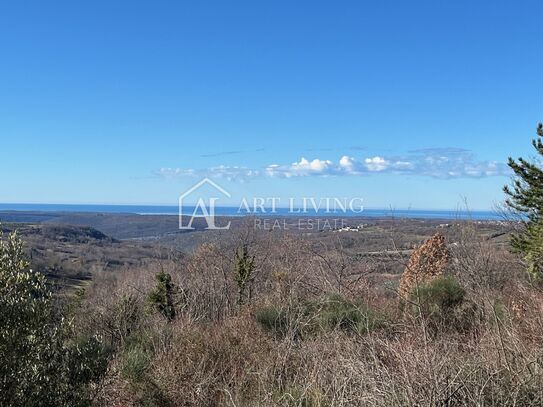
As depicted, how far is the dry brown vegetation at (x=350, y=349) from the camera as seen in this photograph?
400 centimetres

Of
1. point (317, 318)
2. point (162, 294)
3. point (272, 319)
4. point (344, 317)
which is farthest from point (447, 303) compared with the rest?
point (162, 294)

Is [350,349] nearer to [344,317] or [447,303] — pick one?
[344,317]

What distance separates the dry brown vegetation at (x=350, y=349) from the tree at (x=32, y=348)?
1.18 m

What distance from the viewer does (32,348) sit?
14.7ft

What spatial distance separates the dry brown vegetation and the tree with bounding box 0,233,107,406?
1.18 meters

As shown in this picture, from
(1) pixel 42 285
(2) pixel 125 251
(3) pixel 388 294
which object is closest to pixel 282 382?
(1) pixel 42 285

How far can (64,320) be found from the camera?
5.11 meters

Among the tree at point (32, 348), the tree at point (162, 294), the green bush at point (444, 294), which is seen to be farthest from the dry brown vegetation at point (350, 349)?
the tree at point (162, 294)

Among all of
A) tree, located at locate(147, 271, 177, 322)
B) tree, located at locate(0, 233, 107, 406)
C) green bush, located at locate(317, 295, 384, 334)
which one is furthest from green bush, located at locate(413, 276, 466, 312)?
tree, located at locate(147, 271, 177, 322)

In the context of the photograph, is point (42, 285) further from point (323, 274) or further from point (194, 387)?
point (323, 274)

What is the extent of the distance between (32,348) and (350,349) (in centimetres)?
309

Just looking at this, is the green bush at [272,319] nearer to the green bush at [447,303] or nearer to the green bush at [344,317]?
the green bush at [344,317]

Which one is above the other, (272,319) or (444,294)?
(444,294)

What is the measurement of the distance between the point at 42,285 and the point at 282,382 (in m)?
3.09
